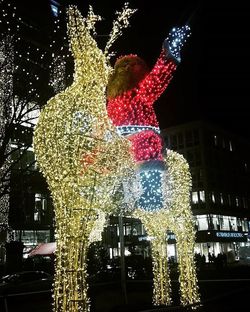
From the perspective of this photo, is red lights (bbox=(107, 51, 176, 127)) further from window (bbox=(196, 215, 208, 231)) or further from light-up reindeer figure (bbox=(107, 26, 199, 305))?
window (bbox=(196, 215, 208, 231))

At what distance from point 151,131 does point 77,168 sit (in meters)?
1.91

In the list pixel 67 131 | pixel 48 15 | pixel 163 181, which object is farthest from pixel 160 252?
pixel 48 15

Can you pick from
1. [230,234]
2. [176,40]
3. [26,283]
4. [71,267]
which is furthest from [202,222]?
[71,267]

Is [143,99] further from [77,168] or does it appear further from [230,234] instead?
[230,234]

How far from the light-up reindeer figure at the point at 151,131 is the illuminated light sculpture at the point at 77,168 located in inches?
34.2

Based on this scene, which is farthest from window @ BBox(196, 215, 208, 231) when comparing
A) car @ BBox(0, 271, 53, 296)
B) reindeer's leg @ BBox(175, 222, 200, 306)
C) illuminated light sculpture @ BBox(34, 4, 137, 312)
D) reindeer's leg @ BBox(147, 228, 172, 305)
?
illuminated light sculpture @ BBox(34, 4, 137, 312)

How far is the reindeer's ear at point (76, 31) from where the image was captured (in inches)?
244

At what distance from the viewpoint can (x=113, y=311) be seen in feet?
26.7

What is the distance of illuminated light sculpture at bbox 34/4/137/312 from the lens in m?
5.52

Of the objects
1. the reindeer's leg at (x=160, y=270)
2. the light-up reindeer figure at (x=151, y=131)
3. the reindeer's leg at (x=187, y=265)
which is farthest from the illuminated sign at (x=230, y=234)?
the light-up reindeer figure at (x=151, y=131)

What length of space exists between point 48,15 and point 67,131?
19570 millimetres

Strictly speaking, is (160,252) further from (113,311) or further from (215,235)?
(215,235)

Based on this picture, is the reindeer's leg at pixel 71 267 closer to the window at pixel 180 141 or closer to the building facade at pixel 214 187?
the building facade at pixel 214 187

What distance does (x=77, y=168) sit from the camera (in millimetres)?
5629
